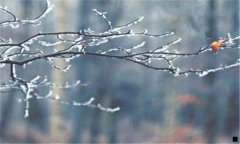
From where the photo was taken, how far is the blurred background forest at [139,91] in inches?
95.0

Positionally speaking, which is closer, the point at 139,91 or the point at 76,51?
the point at 76,51

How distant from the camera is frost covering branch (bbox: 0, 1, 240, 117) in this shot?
7.02 ft

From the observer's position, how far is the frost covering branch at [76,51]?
7.02 ft

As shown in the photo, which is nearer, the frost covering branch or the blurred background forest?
the frost covering branch

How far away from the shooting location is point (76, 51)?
7.23ft

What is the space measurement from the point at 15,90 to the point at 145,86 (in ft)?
2.38

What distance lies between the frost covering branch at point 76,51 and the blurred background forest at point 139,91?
0.04 metres

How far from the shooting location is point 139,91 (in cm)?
250

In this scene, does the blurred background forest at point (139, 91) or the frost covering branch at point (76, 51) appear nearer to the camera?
the frost covering branch at point (76, 51)

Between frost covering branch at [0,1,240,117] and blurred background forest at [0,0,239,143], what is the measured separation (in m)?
0.04

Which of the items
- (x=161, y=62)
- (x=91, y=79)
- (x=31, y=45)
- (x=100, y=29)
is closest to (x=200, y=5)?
(x=161, y=62)

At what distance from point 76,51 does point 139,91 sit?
490mm

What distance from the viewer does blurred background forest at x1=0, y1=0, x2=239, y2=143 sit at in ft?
7.91

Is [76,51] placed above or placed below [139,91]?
above
